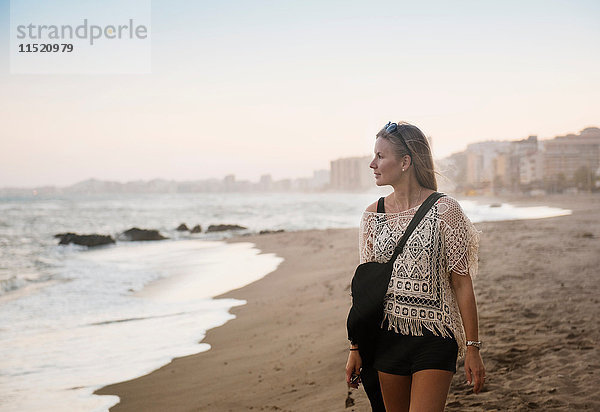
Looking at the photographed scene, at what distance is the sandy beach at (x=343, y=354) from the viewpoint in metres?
3.98

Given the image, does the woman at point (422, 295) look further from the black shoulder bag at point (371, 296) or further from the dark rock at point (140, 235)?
the dark rock at point (140, 235)

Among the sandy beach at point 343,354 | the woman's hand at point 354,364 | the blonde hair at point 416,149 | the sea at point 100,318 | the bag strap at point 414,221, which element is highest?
the blonde hair at point 416,149

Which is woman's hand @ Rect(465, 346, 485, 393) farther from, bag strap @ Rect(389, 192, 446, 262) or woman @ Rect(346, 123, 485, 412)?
bag strap @ Rect(389, 192, 446, 262)

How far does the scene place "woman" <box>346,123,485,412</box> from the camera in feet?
6.71

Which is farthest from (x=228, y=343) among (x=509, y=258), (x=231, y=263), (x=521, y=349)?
(x=231, y=263)

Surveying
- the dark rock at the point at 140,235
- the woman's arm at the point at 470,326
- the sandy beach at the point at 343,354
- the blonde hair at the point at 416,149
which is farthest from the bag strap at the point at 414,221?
the dark rock at the point at 140,235

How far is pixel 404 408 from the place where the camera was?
6.95 ft

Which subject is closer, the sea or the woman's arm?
the woman's arm

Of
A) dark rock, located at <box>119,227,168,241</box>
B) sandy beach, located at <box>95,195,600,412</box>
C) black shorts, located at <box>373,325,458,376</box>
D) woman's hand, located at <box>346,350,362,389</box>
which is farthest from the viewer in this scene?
dark rock, located at <box>119,227,168,241</box>

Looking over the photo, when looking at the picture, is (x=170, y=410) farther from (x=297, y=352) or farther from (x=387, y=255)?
(x=387, y=255)

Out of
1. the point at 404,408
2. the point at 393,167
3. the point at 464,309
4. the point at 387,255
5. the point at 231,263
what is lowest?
the point at 231,263

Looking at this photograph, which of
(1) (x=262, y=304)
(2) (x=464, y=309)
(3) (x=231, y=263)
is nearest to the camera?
(2) (x=464, y=309)

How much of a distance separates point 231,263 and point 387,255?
13812 mm

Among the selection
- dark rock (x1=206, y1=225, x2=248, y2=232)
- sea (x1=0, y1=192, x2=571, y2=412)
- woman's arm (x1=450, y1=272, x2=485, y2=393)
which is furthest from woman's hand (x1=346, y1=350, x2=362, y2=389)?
dark rock (x1=206, y1=225, x2=248, y2=232)
